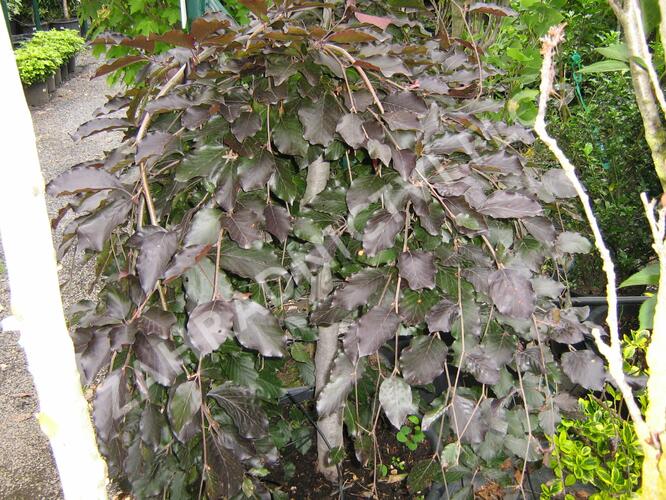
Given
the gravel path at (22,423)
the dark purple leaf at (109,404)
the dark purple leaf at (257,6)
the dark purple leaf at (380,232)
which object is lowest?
the gravel path at (22,423)

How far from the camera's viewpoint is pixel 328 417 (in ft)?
4.41

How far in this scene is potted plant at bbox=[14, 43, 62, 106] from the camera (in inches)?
251

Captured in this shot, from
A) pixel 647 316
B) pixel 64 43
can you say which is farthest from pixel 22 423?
pixel 64 43

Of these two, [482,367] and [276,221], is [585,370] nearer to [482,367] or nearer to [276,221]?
[482,367]

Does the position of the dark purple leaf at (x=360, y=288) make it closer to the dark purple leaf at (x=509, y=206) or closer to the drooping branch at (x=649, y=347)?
the dark purple leaf at (x=509, y=206)

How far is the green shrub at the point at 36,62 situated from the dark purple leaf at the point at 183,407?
6545 millimetres

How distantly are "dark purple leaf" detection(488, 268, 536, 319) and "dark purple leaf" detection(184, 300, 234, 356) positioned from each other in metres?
0.43

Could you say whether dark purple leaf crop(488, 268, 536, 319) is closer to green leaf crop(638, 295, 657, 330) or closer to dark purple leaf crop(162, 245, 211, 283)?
green leaf crop(638, 295, 657, 330)

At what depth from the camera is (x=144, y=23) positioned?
8.23ft

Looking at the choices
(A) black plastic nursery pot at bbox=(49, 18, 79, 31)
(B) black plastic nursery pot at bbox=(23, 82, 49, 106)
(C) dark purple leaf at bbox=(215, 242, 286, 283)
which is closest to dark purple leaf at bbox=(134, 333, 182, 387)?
(C) dark purple leaf at bbox=(215, 242, 286, 283)

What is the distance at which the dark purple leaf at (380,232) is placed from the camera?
91 centimetres

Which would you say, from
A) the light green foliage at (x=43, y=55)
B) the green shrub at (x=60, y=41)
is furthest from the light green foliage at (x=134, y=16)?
the green shrub at (x=60, y=41)

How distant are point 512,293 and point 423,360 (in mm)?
190

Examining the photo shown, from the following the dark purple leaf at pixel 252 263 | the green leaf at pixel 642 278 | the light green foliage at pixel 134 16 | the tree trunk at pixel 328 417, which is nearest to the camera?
the dark purple leaf at pixel 252 263
